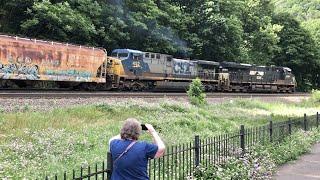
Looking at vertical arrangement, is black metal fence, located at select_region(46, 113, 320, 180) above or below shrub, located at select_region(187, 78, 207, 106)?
below

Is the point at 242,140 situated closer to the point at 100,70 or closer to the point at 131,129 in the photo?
the point at 131,129

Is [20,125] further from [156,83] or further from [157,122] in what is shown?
[156,83]

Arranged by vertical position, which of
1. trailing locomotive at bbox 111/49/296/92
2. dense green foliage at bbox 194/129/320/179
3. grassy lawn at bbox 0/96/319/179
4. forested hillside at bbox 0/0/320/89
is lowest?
dense green foliage at bbox 194/129/320/179

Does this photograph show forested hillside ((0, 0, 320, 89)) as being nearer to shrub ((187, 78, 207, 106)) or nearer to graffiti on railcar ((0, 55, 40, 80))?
graffiti on railcar ((0, 55, 40, 80))

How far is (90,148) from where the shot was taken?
479 inches

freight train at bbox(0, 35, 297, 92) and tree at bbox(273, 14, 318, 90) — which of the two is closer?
freight train at bbox(0, 35, 297, 92)

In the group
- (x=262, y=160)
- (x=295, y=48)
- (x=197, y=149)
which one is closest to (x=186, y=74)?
(x=262, y=160)

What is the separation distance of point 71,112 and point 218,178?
8.57 m

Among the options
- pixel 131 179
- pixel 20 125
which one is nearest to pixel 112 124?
pixel 20 125

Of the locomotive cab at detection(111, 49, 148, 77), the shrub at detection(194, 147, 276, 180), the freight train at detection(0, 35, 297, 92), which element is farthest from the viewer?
the locomotive cab at detection(111, 49, 148, 77)

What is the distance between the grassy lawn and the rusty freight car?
8477 mm

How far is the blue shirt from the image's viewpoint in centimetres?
594

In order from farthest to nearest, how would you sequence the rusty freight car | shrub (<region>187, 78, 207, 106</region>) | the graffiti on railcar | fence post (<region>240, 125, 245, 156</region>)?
1. shrub (<region>187, 78, 207, 106</region>)
2. the rusty freight car
3. the graffiti on railcar
4. fence post (<region>240, 125, 245, 156</region>)

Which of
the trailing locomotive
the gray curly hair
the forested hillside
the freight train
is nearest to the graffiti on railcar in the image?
the freight train
